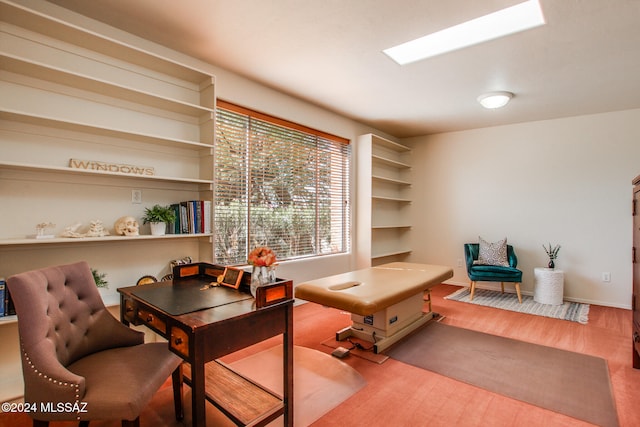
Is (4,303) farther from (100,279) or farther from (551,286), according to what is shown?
(551,286)

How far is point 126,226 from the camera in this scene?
2213 mm

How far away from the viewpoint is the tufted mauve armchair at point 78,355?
3.89 feet

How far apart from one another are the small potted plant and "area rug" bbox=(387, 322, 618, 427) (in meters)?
2.06

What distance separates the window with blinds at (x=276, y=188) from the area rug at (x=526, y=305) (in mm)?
1892

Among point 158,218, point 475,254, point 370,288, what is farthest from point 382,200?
point 158,218

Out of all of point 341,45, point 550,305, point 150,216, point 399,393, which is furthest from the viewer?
point 550,305

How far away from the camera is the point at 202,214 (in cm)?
255

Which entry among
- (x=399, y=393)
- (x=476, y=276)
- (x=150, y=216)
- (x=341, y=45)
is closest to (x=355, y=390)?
(x=399, y=393)

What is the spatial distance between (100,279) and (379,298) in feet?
6.46

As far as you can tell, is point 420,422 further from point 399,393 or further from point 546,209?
point 546,209

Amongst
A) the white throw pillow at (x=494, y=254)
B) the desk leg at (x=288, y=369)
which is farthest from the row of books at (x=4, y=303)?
the white throw pillow at (x=494, y=254)

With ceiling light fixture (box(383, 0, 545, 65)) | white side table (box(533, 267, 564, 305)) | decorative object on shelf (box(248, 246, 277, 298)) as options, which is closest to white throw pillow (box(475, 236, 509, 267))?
white side table (box(533, 267, 564, 305))

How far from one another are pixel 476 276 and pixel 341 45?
333 cm

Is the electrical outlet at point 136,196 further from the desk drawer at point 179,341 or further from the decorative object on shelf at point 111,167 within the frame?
the desk drawer at point 179,341
